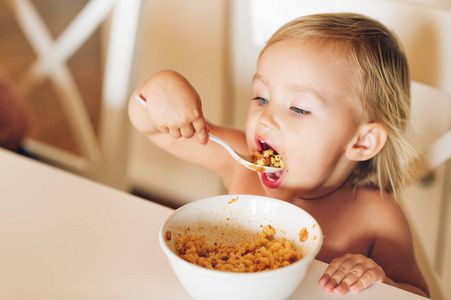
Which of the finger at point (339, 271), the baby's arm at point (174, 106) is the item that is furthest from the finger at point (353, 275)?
the baby's arm at point (174, 106)

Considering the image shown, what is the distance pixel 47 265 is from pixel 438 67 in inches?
29.6

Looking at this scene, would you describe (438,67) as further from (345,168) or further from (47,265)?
(47,265)

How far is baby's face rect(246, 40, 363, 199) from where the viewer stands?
0.78 m

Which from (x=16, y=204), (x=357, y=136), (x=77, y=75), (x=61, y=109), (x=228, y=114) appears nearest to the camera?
(x=16, y=204)

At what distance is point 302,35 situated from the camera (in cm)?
82

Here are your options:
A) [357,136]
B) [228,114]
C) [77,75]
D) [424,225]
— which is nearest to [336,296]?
[357,136]

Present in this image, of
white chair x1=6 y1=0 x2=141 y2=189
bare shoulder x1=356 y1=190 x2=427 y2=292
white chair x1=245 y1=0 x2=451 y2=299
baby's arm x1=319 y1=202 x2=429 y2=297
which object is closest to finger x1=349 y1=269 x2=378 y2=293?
baby's arm x1=319 y1=202 x2=429 y2=297

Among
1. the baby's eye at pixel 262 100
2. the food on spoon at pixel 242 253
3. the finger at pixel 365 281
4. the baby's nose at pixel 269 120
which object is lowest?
the finger at pixel 365 281

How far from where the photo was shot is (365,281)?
0.60m

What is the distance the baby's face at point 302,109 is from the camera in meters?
0.78

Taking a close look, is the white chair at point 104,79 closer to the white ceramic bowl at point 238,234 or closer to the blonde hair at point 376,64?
the blonde hair at point 376,64

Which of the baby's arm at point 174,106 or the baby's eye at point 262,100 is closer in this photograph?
the baby's arm at point 174,106

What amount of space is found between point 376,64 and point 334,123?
0.12 m

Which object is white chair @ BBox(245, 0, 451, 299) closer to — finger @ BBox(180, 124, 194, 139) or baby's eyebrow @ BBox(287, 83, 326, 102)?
baby's eyebrow @ BBox(287, 83, 326, 102)
